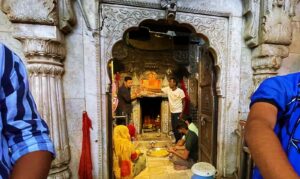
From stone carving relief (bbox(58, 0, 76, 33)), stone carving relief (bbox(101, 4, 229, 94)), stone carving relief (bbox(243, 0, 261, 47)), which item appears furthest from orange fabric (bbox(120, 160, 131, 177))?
stone carving relief (bbox(243, 0, 261, 47))

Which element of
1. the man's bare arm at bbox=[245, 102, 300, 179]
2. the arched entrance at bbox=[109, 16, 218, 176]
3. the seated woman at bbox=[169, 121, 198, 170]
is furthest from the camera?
the arched entrance at bbox=[109, 16, 218, 176]

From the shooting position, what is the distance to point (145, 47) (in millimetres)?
5883

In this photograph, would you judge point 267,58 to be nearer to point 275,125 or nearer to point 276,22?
point 276,22

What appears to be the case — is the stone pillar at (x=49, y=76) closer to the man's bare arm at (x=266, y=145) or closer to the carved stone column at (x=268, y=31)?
the man's bare arm at (x=266, y=145)

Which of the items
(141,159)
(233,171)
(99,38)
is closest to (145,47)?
(141,159)

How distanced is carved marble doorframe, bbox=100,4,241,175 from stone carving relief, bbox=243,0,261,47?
Answer: 17 centimetres

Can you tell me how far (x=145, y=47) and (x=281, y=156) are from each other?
567 cm

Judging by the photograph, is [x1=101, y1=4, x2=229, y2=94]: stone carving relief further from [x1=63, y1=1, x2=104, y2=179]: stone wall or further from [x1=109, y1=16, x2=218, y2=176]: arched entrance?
[x1=109, y1=16, x2=218, y2=176]: arched entrance

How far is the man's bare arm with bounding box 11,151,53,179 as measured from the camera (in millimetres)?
452

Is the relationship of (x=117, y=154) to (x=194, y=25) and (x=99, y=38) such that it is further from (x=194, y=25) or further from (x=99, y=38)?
(x=194, y=25)

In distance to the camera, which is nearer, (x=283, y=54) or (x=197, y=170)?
(x=283, y=54)

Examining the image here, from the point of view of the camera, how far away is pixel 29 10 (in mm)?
1365

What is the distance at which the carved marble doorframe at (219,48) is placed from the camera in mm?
1792

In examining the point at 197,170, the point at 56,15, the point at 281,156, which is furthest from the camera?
the point at 197,170
